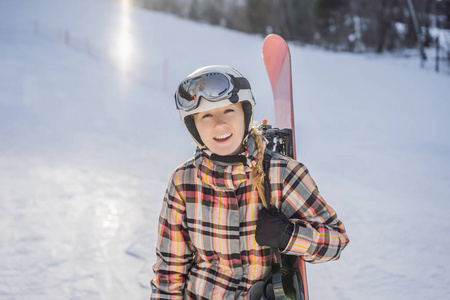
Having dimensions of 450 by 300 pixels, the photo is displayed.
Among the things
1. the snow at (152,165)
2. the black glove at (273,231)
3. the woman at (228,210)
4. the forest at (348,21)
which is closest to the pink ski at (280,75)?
the woman at (228,210)

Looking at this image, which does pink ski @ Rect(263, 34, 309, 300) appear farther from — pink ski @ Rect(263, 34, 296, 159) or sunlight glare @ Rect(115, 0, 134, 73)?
sunlight glare @ Rect(115, 0, 134, 73)

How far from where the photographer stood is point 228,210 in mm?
1497

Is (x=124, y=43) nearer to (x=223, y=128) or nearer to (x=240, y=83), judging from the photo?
(x=240, y=83)

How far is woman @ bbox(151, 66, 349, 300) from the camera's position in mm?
1445

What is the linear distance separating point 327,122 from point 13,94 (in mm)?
8570

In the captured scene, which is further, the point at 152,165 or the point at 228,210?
the point at 152,165

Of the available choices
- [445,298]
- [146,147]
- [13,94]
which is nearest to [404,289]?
[445,298]

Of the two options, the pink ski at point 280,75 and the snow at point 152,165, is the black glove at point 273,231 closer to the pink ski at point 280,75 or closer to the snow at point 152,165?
the pink ski at point 280,75

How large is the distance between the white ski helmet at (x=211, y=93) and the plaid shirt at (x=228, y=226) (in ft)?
0.57

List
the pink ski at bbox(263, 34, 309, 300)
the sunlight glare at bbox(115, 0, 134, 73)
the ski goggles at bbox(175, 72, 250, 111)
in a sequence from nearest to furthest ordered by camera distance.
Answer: the ski goggles at bbox(175, 72, 250, 111) < the pink ski at bbox(263, 34, 309, 300) < the sunlight glare at bbox(115, 0, 134, 73)

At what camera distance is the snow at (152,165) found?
9.70 feet

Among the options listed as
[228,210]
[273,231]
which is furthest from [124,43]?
[273,231]

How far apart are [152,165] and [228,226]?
14.5 feet

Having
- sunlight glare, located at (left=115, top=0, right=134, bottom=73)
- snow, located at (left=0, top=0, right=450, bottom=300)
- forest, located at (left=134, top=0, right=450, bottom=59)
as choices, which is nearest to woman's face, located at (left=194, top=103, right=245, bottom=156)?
snow, located at (left=0, top=0, right=450, bottom=300)
